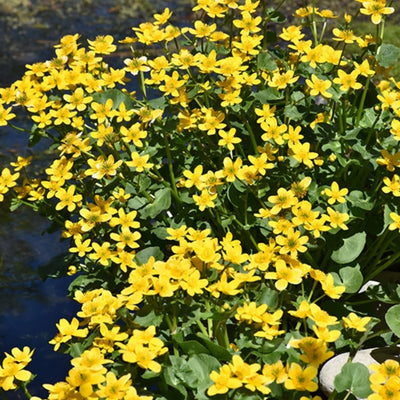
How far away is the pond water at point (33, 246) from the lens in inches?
123

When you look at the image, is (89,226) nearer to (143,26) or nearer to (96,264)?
(96,264)

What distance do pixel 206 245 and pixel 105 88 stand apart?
0.91 metres

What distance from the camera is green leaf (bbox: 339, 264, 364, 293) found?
2.09 m

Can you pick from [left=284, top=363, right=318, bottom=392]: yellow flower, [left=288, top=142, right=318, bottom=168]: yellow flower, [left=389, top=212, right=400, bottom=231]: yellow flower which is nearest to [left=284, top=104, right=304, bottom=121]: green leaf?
[left=288, top=142, right=318, bottom=168]: yellow flower

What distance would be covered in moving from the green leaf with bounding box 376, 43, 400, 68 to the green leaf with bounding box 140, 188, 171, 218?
95cm

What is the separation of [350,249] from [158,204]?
0.66 meters

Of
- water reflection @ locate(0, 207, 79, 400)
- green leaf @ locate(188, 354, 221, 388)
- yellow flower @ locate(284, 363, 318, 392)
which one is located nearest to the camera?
yellow flower @ locate(284, 363, 318, 392)

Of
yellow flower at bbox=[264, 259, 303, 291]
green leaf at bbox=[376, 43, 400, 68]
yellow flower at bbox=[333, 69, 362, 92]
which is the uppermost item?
yellow flower at bbox=[333, 69, 362, 92]

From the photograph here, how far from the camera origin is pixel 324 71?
8.13 feet

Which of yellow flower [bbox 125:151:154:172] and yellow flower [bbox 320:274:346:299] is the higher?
yellow flower [bbox 125:151:154:172]

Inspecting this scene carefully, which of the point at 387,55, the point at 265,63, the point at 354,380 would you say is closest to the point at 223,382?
the point at 354,380

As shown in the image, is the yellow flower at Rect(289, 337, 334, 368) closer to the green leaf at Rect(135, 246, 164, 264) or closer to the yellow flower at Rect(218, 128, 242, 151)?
the green leaf at Rect(135, 246, 164, 264)

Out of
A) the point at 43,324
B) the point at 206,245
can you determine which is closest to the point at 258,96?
the point at 206,245

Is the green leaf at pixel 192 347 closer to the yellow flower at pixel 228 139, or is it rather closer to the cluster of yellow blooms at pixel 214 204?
the cluster of yellow blooms at pixel 214 204
